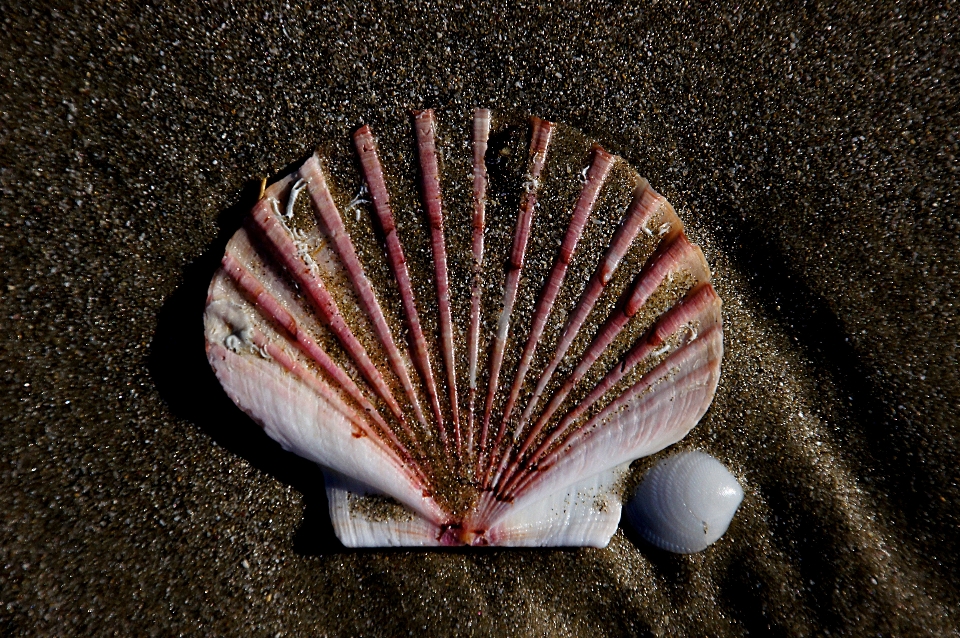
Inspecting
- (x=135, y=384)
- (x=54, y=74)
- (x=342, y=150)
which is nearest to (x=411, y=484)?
(x=135, y=384)

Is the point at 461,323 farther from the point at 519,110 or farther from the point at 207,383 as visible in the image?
the point at 207,383

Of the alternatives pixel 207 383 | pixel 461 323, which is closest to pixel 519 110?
pixel 461 323

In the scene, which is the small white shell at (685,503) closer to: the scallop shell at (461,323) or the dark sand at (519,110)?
the dark sand at (519,110)

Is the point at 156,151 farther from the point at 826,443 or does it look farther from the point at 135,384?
the point at 826,443

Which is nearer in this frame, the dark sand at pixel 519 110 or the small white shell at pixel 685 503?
the dark sand at pixel 519 110

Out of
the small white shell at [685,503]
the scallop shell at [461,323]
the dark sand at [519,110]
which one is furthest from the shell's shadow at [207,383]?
the small white shell at [685,503]
